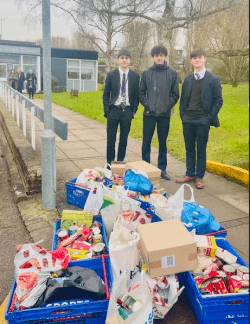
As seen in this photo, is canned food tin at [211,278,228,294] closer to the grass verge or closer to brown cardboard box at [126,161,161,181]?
brown cardboard box at [126,161,161,181]

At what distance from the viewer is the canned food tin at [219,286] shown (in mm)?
2430

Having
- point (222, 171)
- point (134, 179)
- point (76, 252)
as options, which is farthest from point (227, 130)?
point (76, 252)

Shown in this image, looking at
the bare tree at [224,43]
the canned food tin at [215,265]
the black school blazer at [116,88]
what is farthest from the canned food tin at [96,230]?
the bare tree at [224,43]

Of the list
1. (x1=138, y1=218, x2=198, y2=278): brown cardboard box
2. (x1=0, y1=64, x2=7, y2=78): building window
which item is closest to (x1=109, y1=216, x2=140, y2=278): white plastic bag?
(x1=138, y1=218, x2=198, y2=278): brown cardboard box

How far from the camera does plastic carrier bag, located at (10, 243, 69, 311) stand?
7.30 ft

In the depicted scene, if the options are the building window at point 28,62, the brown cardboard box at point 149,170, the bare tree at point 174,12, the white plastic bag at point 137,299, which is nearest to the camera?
the white plastic bag at point 137,299

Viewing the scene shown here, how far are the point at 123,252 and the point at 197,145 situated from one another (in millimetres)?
2864

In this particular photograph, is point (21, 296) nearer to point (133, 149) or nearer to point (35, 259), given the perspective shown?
point (35, 259)

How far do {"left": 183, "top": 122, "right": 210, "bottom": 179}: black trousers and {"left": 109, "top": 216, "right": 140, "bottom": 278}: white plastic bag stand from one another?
8.58 ft

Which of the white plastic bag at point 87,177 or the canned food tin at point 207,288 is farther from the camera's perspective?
the white plastic bag at point 87,177

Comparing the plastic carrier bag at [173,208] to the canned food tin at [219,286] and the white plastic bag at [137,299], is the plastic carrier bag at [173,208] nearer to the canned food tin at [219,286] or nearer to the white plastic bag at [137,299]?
the canned food tin at [219,286]

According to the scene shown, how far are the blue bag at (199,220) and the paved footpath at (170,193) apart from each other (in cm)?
34

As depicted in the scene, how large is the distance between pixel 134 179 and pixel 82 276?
5.45ft

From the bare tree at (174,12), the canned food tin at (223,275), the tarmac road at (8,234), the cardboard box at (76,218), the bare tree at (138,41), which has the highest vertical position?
the bare tree at (138,41)
